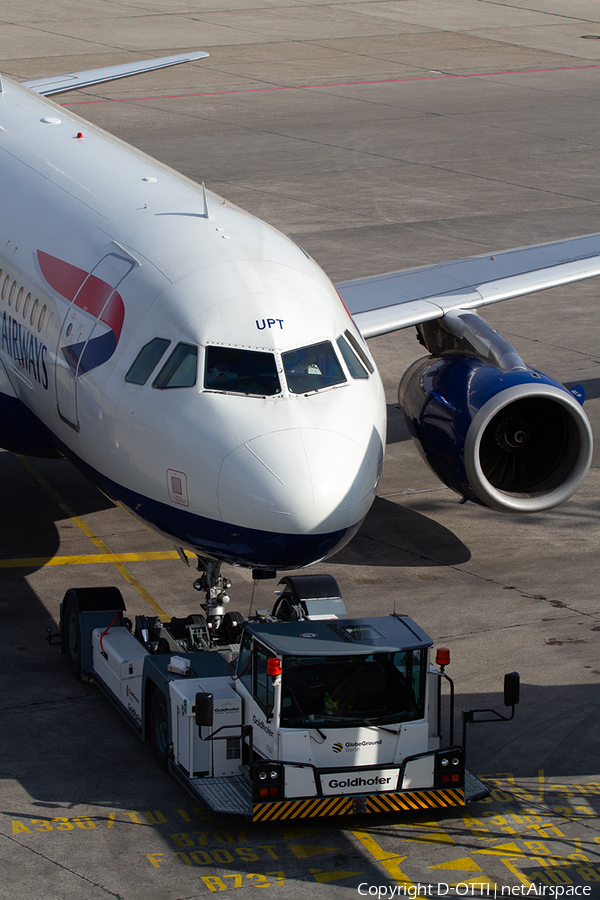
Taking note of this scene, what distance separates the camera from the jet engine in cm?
1795

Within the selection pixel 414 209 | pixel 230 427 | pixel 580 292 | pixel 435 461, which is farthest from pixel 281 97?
pixel 230 427

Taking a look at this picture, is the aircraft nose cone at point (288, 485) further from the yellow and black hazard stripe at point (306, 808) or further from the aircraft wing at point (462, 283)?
the aircraft wing at point (462, 283)

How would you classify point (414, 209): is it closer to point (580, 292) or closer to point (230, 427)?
point (580, 292)

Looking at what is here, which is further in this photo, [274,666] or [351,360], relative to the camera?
[351,360]

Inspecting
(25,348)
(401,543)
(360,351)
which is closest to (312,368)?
(360,351)

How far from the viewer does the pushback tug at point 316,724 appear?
12523mm

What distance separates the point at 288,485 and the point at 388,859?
12.6 ft

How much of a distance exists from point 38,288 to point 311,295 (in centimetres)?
433

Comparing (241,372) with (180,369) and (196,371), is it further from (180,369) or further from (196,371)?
(180,369)

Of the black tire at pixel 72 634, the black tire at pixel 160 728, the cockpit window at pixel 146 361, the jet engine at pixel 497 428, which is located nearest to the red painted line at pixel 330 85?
the jet engine at pixel 497 428

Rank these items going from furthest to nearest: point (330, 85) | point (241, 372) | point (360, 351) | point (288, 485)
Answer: point (330, 85) → point (360, 351) → point (241, 372) → point (288, 485)

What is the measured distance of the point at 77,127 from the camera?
21.6 meters

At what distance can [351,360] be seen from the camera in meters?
14.8

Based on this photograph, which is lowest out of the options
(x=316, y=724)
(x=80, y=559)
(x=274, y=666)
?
(x=80, y=559)
